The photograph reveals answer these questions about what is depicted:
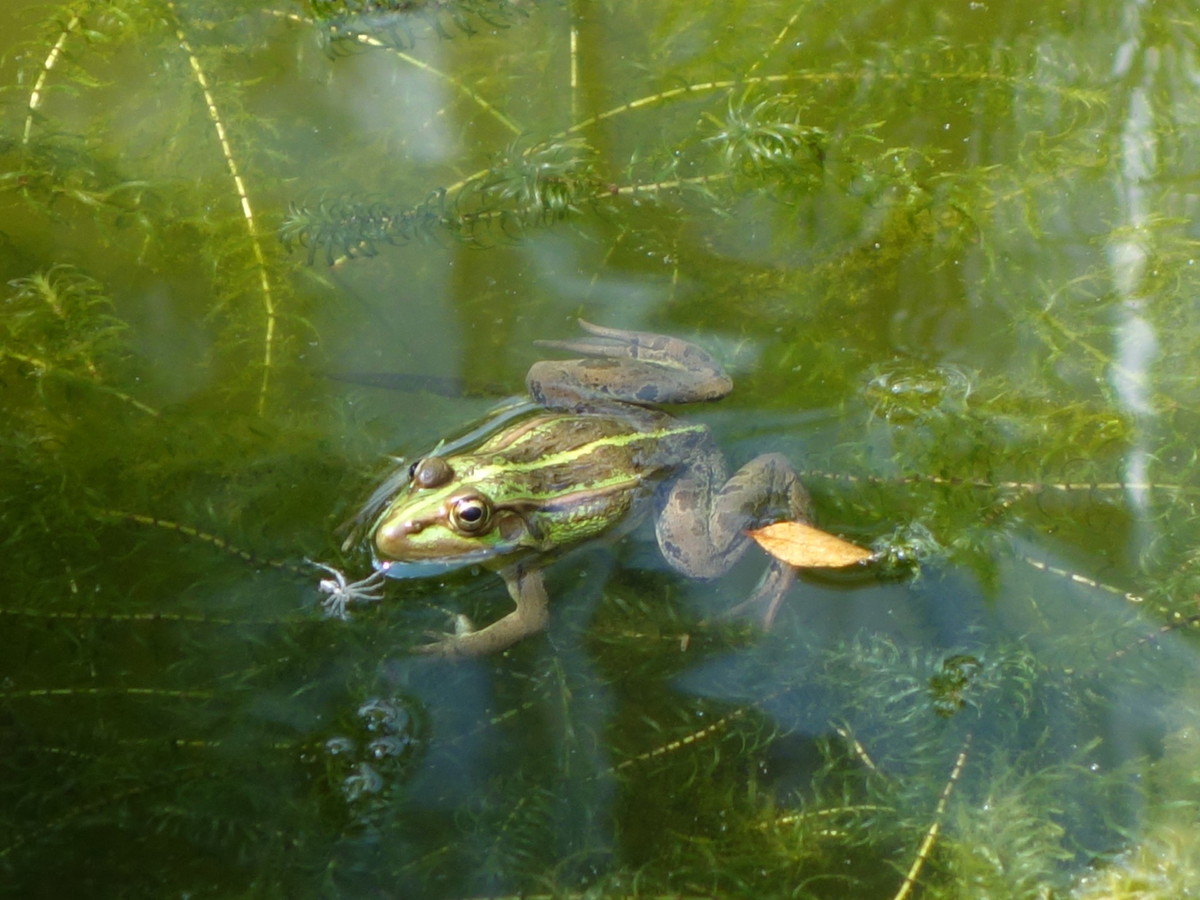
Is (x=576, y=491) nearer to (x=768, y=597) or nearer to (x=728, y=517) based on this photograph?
(x=728, y=517)

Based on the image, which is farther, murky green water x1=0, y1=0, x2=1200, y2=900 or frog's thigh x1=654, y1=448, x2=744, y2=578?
frog's thigh x1=654, y1=448, x2=744, y2=578

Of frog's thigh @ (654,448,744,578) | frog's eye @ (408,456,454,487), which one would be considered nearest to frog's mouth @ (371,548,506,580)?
→ frog's eye @ (408,456,454,487)

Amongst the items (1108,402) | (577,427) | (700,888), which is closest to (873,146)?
(1108,402)

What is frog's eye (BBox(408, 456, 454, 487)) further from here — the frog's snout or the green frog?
the frog's snout

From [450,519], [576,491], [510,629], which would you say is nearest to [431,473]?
[450,519]

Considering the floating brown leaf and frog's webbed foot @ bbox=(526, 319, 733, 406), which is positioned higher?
frog's webbed foot @ bbox=(526, 319, 733, 406)

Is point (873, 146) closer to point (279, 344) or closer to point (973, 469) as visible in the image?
point (973, 469)

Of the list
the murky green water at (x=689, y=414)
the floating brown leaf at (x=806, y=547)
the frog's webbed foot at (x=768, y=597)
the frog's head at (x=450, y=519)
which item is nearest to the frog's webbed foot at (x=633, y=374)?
the murky green water at (x=689, y=414)
